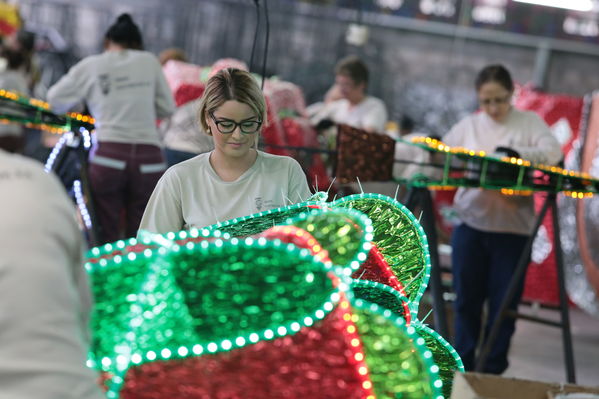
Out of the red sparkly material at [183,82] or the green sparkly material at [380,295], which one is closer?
the green sparkly material at [380,295]

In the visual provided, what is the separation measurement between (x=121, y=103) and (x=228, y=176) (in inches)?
87.4

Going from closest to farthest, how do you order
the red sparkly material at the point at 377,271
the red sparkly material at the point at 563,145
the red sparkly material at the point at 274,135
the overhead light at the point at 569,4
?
1. the red sparkly material at the point at 377,271
2. the red sparkly material at the point at 274,135
3. the red sparkly material at the point at 563,145
4. the overhead light at the point at 569,4

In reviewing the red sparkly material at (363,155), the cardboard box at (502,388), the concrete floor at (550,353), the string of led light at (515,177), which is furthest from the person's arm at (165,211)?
the concrete floor at (550,353)

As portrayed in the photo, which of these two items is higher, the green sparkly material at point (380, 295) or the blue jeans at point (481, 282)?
the green sparkly material at point (380, 295)

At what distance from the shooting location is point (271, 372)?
1.55 m

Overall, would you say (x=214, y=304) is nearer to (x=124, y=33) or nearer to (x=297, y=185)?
(x=297, y=185)

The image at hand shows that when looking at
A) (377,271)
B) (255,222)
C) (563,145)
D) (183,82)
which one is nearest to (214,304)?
(255,222)

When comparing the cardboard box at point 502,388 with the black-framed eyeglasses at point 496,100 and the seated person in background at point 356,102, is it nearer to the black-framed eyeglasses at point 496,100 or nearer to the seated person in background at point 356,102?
the black-framed eyeglasses at point 496,100

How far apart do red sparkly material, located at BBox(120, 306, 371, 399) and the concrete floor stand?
3.27 m

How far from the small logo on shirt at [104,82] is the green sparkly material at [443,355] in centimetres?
289

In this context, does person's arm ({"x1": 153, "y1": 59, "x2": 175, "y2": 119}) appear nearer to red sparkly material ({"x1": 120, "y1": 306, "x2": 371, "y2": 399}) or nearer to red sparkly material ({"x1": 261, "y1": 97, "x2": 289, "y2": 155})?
red sparkly material ({"x1": 261, "y1": 97, "x2": 289, "y2": 155})

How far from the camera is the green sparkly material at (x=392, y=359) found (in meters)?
1.63

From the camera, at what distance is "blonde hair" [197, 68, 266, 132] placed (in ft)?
8.28

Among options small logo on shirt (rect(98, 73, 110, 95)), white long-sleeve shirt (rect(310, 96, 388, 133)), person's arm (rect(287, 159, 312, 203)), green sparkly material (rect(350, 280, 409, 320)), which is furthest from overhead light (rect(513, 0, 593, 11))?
green sparkly material (rect(350, 280, 409, 320))
